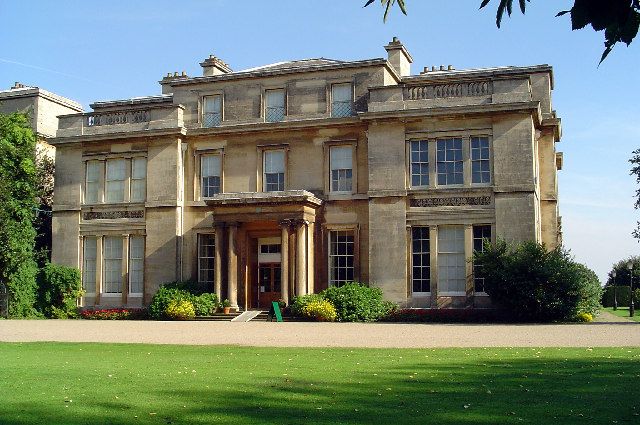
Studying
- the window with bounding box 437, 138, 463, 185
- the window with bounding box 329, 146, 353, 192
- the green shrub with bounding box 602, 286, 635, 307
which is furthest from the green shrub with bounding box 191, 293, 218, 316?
the green shrub with bounding box 602, 286, 635, 307

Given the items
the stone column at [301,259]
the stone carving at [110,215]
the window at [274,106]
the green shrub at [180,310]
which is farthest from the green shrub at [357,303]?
the stone carving at [110,215]

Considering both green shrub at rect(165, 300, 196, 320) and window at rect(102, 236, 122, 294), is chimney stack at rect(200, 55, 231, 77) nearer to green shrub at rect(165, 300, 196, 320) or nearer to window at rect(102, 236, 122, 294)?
window at rect(102, 236, 122, 294)

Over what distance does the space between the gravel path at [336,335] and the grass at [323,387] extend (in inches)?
113

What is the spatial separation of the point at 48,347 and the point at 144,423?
1058 cm

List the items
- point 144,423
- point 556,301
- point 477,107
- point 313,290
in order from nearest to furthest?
1. point 144,423
2. point 556,301
3. point 477,107
4. point 313,290

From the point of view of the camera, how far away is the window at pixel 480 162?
28.6 m

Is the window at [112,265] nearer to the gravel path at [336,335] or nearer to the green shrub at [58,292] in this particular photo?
the green shrub at [58,292]

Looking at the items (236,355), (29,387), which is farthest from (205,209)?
(29,387)

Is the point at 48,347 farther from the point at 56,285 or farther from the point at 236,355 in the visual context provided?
the point at 56,285

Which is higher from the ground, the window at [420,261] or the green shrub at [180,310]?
the window at [420,261]

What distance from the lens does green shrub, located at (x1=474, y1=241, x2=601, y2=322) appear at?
82.9ft

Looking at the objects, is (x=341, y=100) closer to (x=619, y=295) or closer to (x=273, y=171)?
(x=273, y=171)

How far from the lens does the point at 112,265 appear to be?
33.0m

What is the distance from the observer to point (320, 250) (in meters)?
30.5
